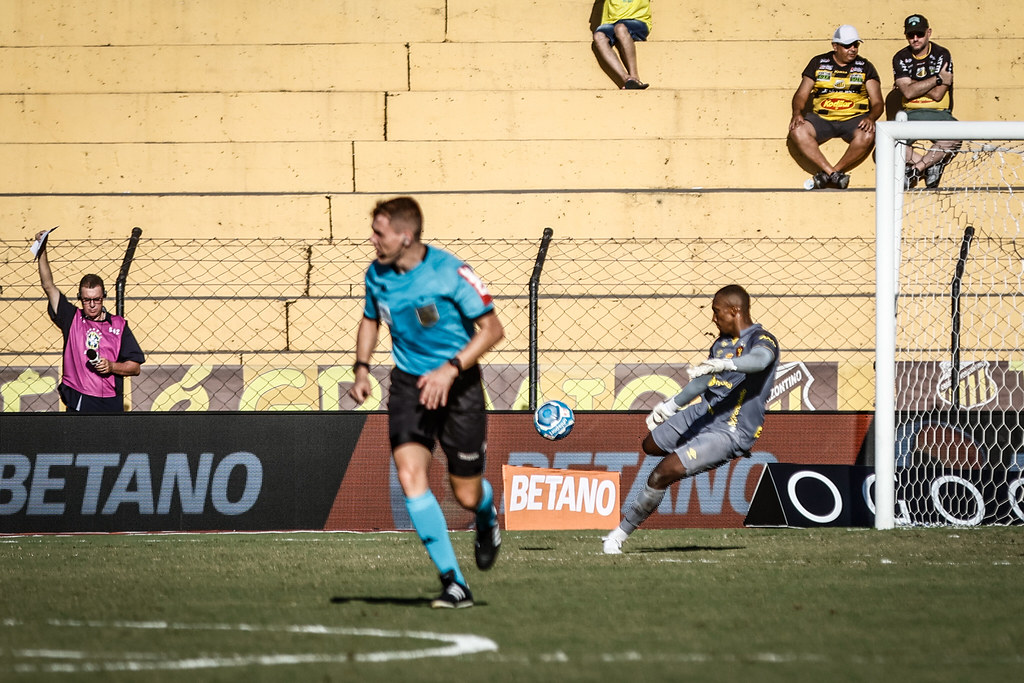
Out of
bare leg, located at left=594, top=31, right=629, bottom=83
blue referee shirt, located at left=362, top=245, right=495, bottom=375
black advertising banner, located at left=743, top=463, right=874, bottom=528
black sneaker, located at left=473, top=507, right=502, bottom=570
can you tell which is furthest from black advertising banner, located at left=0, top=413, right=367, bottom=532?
bare leg, located at left=594, top=31, right=629, bottom=83

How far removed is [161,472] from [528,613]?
18.1ft

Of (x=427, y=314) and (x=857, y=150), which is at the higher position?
(x=857, y=150)

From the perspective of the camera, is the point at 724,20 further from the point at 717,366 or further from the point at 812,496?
the point at 717,366

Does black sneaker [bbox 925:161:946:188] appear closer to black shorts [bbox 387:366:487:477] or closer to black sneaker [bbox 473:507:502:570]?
black sneaker [bbox 473:507:502:570]

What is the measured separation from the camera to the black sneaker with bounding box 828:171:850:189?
13969 mm

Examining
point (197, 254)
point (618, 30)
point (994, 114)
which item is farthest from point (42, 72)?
point (994, 114)

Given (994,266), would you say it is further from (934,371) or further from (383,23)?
(383,23)

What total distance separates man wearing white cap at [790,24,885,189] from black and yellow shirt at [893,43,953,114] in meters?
0.29

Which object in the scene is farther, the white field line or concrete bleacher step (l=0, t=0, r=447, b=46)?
concrete bleacher step (l=0, t=0, r=447, b=46)

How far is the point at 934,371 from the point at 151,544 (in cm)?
690

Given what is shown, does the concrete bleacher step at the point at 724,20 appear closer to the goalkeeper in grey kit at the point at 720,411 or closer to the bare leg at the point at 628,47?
the bare leg at the point at 628,47

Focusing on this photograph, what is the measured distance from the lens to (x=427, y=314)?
618 cm

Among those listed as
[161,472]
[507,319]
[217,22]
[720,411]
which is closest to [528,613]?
[720,411]

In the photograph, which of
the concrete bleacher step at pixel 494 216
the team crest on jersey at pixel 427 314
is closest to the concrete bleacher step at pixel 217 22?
the concrete bleacher step at pixel 494 216
